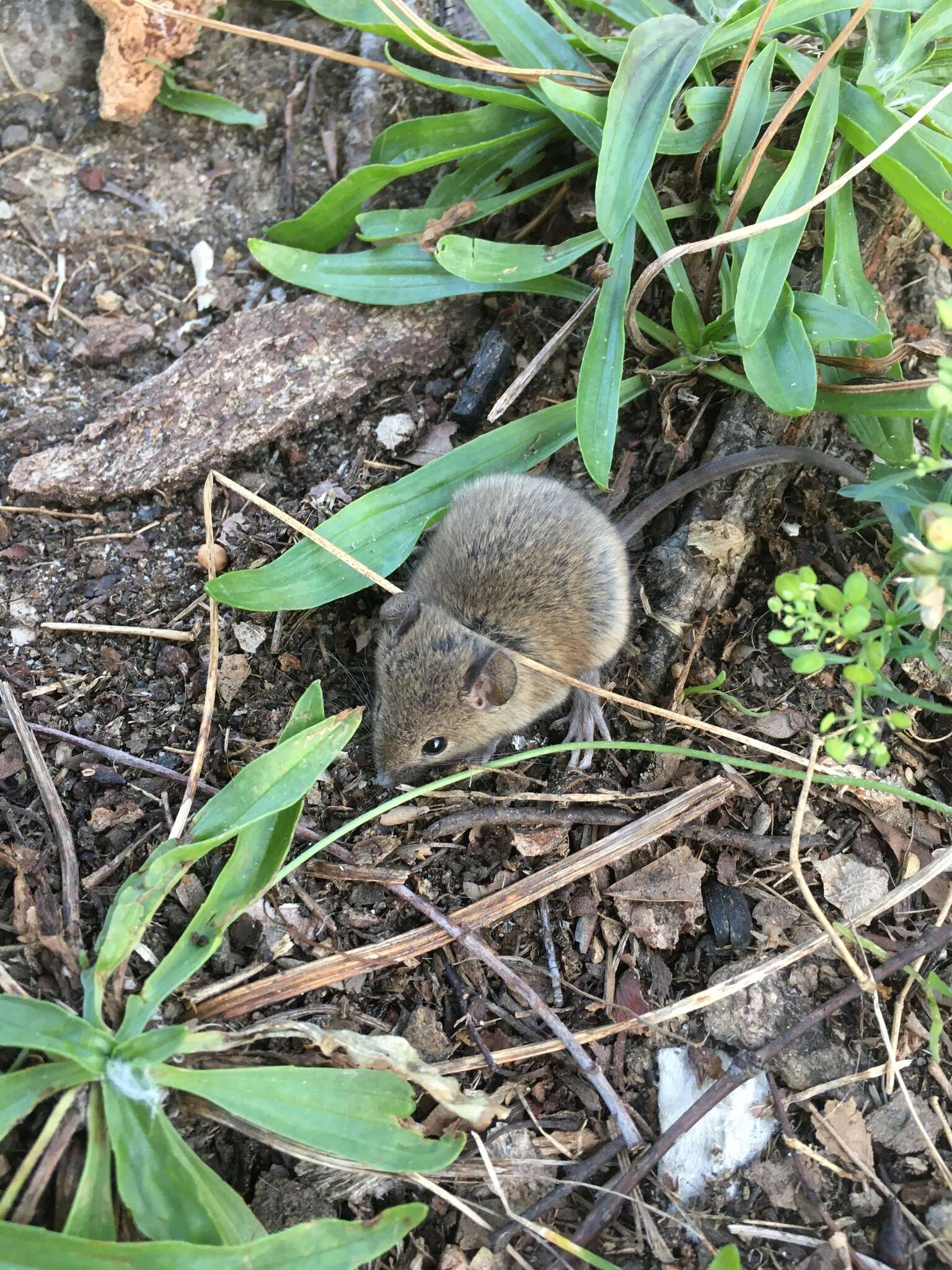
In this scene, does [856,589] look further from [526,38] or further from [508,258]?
[526,38]

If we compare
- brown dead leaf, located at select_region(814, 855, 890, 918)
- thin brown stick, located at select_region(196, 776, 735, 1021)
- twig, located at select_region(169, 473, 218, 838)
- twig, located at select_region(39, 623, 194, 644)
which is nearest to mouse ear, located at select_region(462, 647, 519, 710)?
thin brown stick, located at select_region(196, 776, 735, 1021)

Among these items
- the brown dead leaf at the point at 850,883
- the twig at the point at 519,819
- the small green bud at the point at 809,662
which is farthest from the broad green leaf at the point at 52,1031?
the brown dead leaf at the point at 850,883

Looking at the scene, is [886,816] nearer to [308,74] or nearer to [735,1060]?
[735,1060]

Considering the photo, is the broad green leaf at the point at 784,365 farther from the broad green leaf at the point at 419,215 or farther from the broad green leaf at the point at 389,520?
the broad green leaf at the point at 419,215

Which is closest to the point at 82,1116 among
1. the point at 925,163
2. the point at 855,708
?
the point at 855,708

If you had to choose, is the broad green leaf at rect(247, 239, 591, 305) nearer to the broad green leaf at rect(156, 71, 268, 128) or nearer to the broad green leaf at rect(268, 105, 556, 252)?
the broad green leaf at rect(268, 105, 556, 252)
